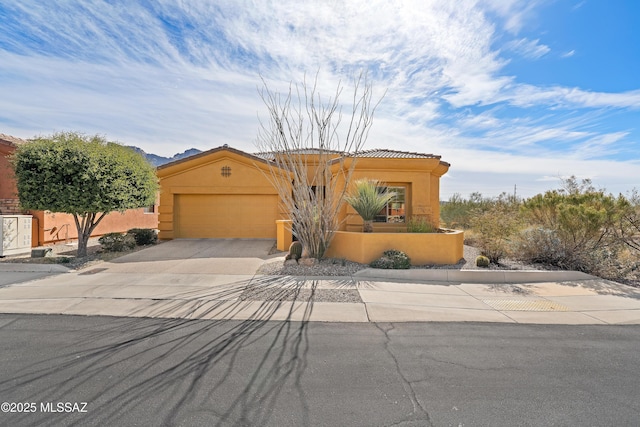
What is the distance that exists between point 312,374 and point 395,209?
34.0 ft

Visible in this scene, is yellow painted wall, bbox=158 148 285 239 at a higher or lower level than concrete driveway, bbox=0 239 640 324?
higher

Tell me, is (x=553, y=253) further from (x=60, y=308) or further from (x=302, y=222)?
(x=60, y=308)

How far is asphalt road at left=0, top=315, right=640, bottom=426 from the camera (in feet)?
9.87

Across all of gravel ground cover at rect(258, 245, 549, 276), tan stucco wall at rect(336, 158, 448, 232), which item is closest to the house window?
tan stucco wall at rect(336, 158, 448, 232)

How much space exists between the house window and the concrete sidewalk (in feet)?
15.4

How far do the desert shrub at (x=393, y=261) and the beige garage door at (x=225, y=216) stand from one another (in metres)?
7.35

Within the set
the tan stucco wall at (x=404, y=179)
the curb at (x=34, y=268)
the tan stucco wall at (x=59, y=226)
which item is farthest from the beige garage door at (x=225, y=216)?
the curb at (x=34, y=268)

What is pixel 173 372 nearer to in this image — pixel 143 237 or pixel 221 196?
pixel 143 237

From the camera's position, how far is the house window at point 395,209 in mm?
13281

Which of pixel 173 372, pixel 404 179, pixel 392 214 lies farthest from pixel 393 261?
pixel 173 372

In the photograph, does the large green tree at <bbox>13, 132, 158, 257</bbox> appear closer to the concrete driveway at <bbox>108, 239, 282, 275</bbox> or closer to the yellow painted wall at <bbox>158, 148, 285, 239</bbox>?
the concrete driveway at <bbox>108, 239, 282, 275</bbox>

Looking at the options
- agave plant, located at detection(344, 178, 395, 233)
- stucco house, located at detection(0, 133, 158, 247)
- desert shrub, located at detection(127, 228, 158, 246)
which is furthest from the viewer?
desert shrub, located at detection(127, 228, 158, 246)

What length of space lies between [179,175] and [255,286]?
10.00 metres

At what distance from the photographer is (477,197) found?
19.4m
